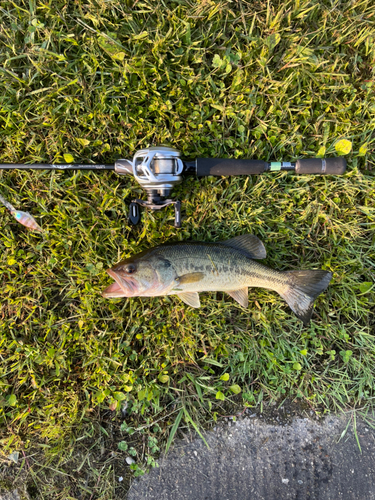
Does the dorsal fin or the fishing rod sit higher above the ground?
the fishing rod

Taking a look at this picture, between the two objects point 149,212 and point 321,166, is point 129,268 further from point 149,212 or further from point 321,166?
point 321,166

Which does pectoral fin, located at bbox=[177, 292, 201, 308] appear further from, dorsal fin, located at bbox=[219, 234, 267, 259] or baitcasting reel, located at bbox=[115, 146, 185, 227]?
baitcasting reel, located at bbox=[115, 146, 185, 227]

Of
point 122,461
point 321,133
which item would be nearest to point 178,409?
point 122,461

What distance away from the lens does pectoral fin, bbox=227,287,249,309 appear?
2875 millimetres

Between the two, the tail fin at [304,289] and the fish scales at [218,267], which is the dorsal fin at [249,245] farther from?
the tail fin at [304,289]

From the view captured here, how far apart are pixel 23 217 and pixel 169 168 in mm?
1547

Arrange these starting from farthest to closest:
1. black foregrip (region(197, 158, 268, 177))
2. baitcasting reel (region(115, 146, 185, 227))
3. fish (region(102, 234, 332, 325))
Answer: black foregrip (region(197, 158, 268, 177)) < fish (region(102, 234, 332, 325)) < baitcasting reel (region(115, 146, 185, 227))

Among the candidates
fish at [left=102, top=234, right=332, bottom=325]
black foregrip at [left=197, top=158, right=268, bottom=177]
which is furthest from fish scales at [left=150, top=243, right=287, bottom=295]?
black foregrip at [left=197, top=158, right=268, bottom=177]

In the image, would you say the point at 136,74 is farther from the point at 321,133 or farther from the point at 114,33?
the point at 321,133

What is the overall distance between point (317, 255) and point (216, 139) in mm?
1617

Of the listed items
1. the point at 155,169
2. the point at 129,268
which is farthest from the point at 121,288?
the point at 155,169

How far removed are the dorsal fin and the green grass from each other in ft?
0.62

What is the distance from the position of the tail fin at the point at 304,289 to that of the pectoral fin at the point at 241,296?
357mm

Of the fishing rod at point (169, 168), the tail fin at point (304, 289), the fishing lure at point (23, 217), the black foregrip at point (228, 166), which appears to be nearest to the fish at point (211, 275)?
the tail fin at point (304, 289)
